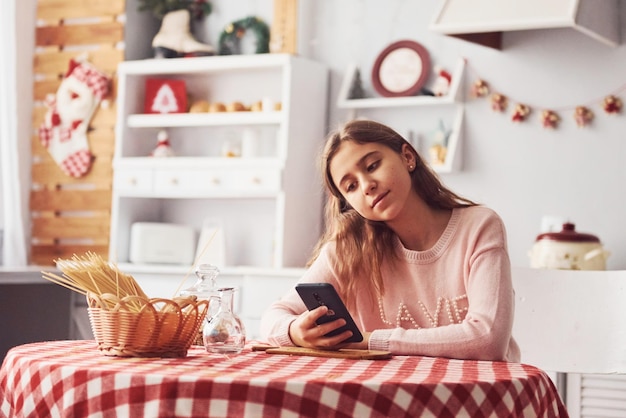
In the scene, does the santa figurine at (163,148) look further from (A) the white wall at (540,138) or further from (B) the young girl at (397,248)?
(B) the young girl at (397,248)

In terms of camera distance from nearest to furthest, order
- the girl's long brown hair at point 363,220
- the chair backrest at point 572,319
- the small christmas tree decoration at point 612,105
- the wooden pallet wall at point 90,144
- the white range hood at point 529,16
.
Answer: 1. the girl's long brown hair at point 363,220
2. the chair backrest at point 572,319
3. the white range hood at point 529,16
4. the small christmas tree decoration at point 612,105
5. the wooden pallet wall at point 90,144

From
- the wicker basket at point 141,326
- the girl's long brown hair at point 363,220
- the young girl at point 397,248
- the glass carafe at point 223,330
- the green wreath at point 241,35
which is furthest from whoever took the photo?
the green wreath at point 241,35

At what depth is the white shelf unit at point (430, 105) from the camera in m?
3.98

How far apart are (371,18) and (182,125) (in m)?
0.96

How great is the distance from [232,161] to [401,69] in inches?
32.3

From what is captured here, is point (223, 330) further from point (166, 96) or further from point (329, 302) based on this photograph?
point (166, 96)

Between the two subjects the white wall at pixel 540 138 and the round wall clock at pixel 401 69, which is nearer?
the white wall at pixel 540 138

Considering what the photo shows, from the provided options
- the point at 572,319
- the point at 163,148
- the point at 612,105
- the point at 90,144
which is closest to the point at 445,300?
the point at 572,319

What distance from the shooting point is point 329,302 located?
1.86 meters

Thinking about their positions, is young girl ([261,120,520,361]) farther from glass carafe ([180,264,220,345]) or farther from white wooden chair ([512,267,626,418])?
white wooden chair ([512,267,626,418])

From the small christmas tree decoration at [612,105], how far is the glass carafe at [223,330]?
2.38 m

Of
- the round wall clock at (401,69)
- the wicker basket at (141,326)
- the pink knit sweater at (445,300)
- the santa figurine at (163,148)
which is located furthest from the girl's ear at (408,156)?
the santa figurine at (163,148)

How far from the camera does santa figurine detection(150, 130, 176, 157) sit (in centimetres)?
456

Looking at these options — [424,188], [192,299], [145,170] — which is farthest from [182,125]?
[192,299]
